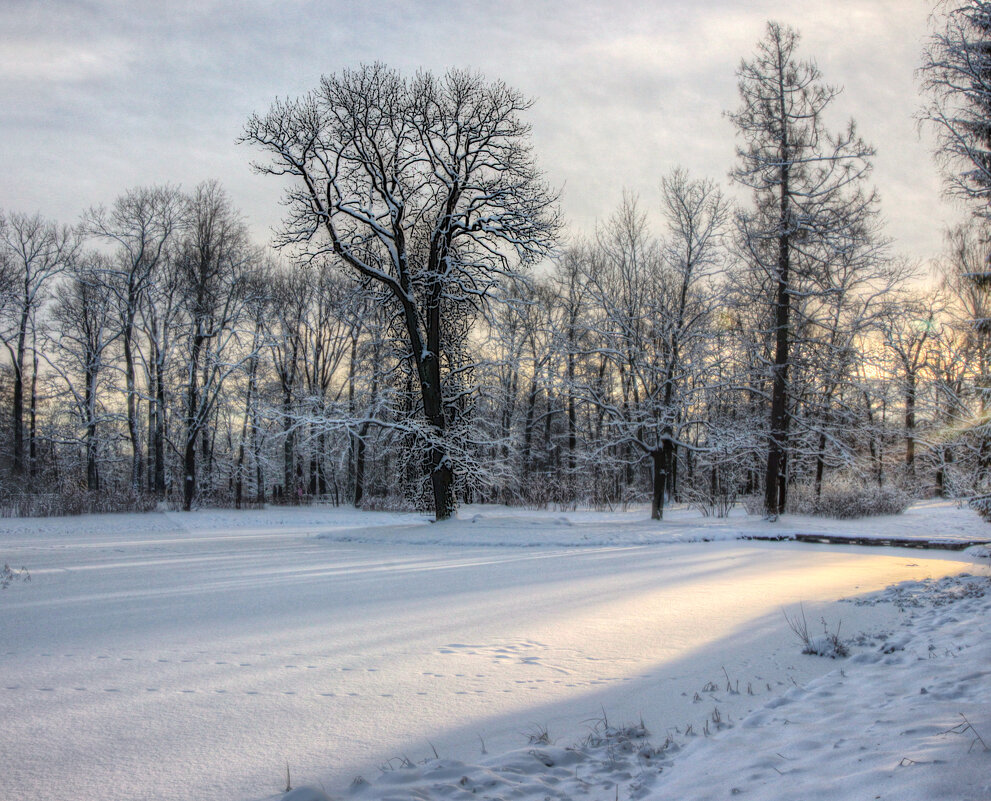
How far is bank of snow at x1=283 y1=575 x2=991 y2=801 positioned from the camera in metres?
2.79

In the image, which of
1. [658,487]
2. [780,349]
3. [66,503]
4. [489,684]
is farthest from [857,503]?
[66,503]

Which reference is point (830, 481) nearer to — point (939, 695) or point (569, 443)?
point (569, 443)

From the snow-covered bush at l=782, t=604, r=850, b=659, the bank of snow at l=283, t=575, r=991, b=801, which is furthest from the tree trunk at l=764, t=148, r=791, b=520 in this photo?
the bank of snow at l=283, t=575, r=991, b=801

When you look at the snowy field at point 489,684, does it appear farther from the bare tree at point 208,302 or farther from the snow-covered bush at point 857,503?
the bare tree at point 208,302

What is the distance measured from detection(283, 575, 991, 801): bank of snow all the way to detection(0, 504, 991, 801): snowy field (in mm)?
16

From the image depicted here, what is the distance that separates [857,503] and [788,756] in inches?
743

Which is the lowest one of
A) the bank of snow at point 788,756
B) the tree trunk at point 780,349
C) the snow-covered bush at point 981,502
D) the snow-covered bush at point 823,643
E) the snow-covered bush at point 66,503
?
the snow-covered bush at point 66,503

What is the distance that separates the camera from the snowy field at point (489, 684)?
317cm

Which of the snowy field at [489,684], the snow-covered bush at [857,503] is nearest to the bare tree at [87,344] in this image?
the snowy field at [489,684]

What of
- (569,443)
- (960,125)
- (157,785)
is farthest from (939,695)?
(569,443)

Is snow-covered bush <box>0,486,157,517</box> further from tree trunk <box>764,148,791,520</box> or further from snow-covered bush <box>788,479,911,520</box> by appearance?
snow-covered bush <box>788,479,911,520</box>

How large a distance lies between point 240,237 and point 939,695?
100 ft

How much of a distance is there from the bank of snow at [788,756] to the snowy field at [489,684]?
0.02 m

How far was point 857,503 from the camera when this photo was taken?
64.1 ft
